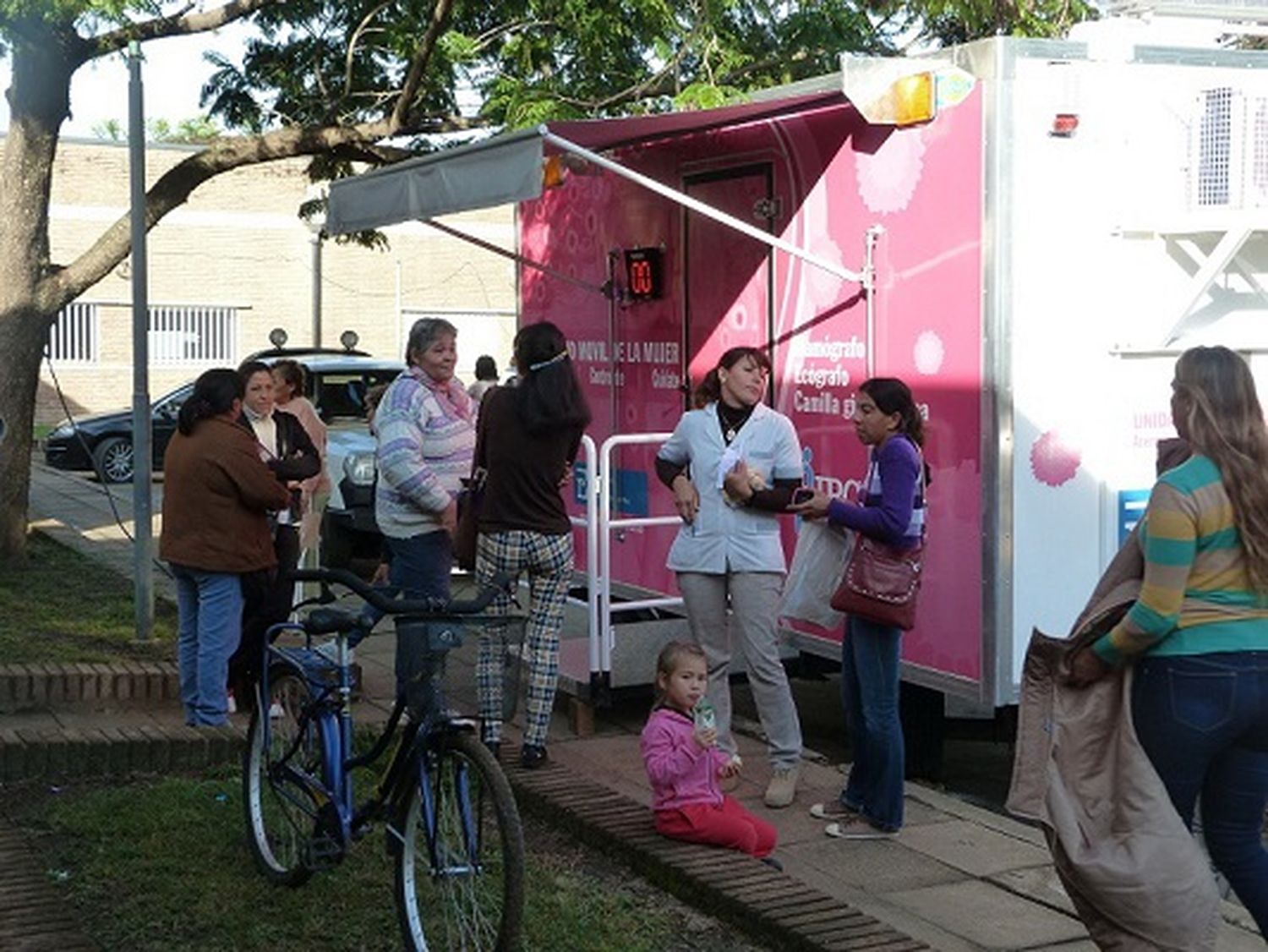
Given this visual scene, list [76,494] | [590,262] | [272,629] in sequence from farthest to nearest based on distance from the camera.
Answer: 1. [76,494]
2. [590,262]
3. [272,629]

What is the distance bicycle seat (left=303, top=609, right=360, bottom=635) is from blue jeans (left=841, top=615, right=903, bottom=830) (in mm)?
1935

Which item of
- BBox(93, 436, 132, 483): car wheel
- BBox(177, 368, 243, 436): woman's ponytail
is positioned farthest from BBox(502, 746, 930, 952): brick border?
BBox(93, 436, 132, 483): car wheel

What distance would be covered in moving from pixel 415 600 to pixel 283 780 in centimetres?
104

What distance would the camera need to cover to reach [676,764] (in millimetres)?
5852

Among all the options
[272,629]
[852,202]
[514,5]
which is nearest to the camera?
[272,629]

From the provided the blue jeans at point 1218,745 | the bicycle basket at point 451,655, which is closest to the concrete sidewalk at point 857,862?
the blue jeans at point 1218,745

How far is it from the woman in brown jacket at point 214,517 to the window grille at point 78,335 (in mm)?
31299

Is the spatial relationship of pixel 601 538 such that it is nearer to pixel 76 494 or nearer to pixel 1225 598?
pixel 1225 598

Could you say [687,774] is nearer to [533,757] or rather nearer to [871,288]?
[533,757]

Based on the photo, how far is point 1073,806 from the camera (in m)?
4.54

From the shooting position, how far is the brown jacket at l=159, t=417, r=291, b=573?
23.8 ft

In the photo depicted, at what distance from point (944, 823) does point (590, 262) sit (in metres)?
4.57

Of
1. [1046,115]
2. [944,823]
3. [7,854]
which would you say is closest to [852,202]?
[1046,115]

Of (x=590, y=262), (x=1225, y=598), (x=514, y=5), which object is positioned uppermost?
(x=514, y=5)
